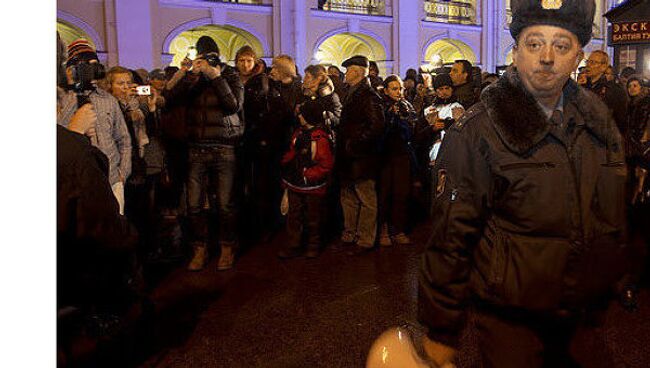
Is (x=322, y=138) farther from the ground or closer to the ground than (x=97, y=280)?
farther from the ground

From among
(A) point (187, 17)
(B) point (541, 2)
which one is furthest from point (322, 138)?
(A) point (187, 17)

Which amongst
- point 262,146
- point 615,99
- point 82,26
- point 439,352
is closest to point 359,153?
point 262,146

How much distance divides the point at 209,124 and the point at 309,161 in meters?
1.16

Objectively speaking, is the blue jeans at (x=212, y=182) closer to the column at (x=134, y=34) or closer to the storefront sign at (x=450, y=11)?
the column at (x=134, y=34)

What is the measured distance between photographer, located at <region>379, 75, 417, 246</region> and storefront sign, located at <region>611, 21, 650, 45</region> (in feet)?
28.3

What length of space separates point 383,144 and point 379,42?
758 inches

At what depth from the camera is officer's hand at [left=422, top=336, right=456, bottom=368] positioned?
214cm

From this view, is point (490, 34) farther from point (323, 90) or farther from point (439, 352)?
point (439, 352)

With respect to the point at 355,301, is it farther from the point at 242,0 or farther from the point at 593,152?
the point at 242,0

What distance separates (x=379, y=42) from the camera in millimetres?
25531

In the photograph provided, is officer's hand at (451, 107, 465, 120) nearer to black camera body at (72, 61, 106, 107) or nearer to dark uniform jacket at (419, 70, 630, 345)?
black camera body at (72, 61, 106, 107)

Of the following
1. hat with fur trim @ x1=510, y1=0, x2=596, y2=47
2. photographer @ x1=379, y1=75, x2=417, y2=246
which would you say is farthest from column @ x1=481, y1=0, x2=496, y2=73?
hat with fur trim @ x1=510, y1=0, x2=596, y2=47

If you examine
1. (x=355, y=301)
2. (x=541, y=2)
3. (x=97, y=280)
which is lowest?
(x=355, y=301)

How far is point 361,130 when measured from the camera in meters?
6.63
